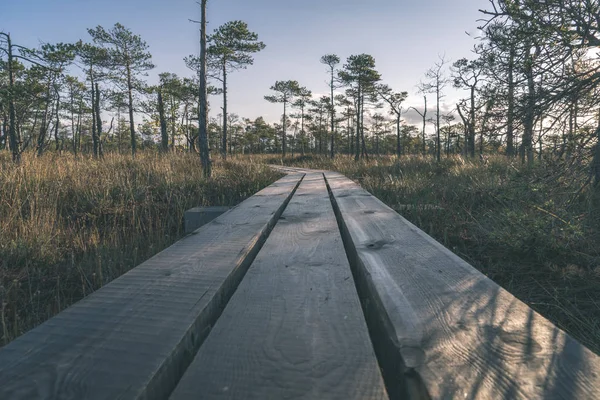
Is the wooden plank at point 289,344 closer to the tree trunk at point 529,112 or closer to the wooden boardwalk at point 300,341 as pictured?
the wooden boardwalk at point 300,341

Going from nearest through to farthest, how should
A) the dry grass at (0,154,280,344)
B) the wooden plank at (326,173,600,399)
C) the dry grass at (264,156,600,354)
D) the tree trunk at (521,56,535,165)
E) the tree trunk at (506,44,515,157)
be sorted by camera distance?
1. the wooden plank at (326,173,600,399)
2. the dry grass at (264,156,600,354)
3. the dry grass at (0,154,280,344)
4. the tree trunk at (521,56,535,165)
5. the tree trunk at (506,44,515,157)

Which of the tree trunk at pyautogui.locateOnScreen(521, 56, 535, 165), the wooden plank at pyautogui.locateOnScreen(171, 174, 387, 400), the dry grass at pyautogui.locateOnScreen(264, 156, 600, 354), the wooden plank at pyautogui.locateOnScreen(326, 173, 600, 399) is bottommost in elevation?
the dry grass at pyautogui.locateOnScreen(264, 156, 600, 354)

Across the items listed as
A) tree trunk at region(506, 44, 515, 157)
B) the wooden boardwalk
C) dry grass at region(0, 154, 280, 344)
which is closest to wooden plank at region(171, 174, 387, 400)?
the wooden boardwalk

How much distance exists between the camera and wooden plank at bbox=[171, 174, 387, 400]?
582mm

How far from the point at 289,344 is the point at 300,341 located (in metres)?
0.03

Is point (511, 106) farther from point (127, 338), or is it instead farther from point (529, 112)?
point (127, 338)

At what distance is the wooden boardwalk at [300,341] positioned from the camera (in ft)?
1.89

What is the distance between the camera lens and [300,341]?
74 cm

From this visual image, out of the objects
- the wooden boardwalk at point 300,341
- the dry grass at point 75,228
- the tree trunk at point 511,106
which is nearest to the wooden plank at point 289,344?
the wooden boardwalk at point 300,341

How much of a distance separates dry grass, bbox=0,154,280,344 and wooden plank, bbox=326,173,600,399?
1706mm

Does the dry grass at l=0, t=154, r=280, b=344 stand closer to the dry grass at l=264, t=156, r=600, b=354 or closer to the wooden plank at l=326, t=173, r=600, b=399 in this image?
the wooden plank at l=326, t=173, r=600, b=399

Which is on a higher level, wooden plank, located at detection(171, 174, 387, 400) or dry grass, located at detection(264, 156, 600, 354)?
wooden plank, located at detection(171, 174, 387, 400)

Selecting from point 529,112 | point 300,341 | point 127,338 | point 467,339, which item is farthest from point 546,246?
point 127,338

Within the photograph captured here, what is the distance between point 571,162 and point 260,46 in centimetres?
2311
